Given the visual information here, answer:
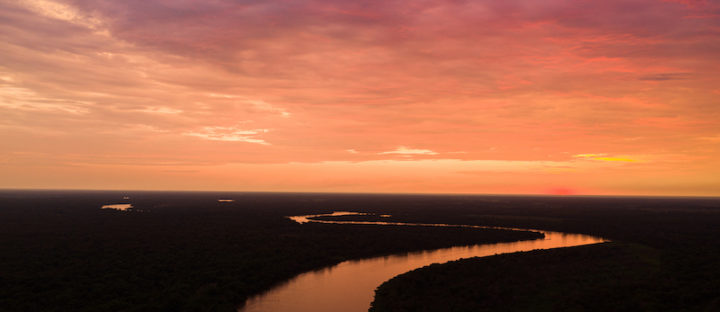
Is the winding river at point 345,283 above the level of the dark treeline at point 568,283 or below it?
below

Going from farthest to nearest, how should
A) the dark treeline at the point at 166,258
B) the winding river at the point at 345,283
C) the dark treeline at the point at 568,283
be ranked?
1. the winding river at the point at 345,283
2. the dark treeline at the point at 166,258
3. the dark treeline at the point at 568,283

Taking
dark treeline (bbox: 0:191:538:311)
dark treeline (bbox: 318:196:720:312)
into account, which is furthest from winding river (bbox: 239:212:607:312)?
dark treeline (bbox: 318:196:720:312)

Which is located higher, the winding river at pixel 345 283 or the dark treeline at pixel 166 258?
the dark treeline at pixel 166 258

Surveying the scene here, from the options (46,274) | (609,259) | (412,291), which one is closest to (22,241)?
(46,274)

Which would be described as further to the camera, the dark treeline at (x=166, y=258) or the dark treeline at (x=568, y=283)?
the dark treeline at (x=166, y=258)

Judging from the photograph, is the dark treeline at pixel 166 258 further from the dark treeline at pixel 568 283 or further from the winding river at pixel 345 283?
the dark treeline at pixel 568 283

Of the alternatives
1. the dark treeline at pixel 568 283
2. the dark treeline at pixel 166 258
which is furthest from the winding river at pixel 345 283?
the dark treeline at pixel 568 283

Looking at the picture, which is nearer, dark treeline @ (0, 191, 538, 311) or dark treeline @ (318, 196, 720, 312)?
dark treeline @ (318, 196, 720, 312)

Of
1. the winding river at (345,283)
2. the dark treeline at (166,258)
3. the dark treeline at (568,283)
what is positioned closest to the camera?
the dark treeline at (568,283)

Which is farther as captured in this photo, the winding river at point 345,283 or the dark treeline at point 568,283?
the winding river at point 345,283

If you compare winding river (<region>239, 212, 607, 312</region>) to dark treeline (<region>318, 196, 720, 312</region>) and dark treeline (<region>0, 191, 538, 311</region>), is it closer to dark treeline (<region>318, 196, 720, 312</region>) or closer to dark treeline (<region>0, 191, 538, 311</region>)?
dark treeline (<region>0, 191, 538, 311</region>)
